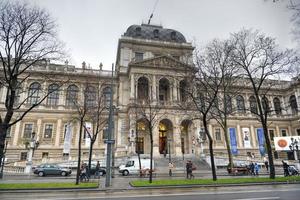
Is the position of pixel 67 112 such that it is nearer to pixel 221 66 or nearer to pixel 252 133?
pixel 221 66

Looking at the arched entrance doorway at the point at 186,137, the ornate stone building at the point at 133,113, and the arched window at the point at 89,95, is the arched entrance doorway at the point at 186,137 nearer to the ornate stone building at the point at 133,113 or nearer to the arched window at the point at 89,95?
the ornate stone building at the point at 133,113

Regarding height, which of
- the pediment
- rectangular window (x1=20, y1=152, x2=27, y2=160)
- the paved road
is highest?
the pediment

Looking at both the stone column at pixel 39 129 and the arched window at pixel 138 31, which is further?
the arched window at pixel 138 31

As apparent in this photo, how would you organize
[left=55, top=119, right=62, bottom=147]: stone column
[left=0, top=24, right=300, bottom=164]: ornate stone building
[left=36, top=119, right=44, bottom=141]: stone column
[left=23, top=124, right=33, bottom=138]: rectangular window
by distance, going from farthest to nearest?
[left=55, top=119, right=62, bottom=147]: stone column, [left=36, top=119, right=44, bottom=141]: stone column, [left=23, top=124, right=33, bottom=138]: rectangular window, [left=0, top=24, right=300, bottom=164]: ornate stone building

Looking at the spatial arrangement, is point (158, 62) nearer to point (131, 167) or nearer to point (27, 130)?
point (131, 167)

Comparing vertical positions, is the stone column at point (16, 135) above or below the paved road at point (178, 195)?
above

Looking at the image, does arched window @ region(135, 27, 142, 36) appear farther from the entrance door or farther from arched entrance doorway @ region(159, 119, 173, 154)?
the entrance door

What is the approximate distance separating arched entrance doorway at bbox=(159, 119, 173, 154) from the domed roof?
19812 millimetres

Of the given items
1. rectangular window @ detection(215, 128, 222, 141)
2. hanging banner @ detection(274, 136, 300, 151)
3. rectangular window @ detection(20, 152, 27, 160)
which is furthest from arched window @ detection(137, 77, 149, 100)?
hanging banner @ detection(274, 136, 300, 151)

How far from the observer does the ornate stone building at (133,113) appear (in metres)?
36.9

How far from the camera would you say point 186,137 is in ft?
135

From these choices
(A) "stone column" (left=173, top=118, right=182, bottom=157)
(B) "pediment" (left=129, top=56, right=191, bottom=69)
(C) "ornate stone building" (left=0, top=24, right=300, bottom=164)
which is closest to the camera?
(A) "stone column" (left=173, top=118, right=182, bottom=157)

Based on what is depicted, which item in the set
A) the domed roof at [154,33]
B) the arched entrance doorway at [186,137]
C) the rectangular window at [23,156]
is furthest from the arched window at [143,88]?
the rectangular window at [23,156]

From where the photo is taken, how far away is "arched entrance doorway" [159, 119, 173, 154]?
129 feet
